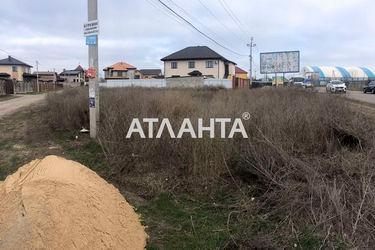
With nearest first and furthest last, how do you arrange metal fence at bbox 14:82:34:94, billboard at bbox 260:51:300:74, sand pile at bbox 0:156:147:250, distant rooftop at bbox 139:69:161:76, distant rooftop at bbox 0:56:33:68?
sand pile at bbox 0:156:147:250 → metal fence at bbox 14:82:34:94 → billboard at bbox 260:51:300:74 → distant rooftop at bbox 0:56:33:68 → distant rooftop at bbox 139:69:161:76

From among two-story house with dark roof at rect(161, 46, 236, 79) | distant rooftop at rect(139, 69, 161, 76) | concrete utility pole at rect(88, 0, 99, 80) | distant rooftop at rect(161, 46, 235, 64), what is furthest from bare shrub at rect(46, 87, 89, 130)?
distant rooftop at rect(139, 69, 161, 76)

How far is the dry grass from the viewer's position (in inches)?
181

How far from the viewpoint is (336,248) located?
3.93 metres

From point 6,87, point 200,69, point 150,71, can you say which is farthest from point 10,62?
point 6,87

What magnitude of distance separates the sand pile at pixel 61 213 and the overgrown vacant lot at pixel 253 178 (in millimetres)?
505

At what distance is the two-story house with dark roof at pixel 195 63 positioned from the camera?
65.4 metres

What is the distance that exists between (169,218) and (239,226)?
967 millimetres

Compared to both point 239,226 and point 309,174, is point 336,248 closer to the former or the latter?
point 239,226

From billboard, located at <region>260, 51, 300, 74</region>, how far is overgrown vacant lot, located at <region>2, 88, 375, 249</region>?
5319cm

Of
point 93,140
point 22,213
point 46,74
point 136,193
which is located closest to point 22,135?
point 93,140

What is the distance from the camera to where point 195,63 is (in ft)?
216

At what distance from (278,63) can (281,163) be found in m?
57.3

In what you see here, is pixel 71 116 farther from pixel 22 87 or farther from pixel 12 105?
pixel 22 87

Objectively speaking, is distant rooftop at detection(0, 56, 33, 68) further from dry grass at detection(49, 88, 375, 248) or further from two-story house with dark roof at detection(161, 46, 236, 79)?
dry grass at detection(49, 88, 375, 248)
